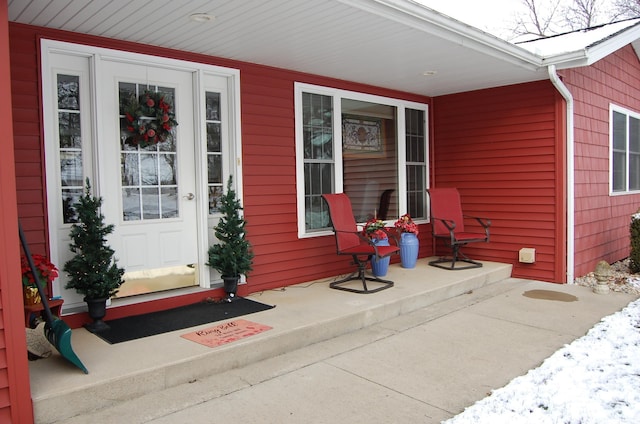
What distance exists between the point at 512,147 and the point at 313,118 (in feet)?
7.94

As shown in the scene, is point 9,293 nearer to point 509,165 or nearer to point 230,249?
point 230,249

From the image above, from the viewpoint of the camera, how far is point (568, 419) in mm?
2443

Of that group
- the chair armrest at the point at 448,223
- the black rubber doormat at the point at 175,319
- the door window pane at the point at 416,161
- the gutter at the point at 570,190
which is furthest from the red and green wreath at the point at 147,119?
the gutter at the point at 570,190

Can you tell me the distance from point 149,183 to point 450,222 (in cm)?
345

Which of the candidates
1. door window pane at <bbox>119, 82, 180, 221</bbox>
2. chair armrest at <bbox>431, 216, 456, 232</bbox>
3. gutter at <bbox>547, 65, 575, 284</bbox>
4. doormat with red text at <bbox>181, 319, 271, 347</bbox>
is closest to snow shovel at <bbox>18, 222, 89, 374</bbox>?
doormat with red text at <bbox>181, 319, 271, 347</bbox>

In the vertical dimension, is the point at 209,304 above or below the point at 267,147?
below

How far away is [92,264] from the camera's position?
338 centimetres

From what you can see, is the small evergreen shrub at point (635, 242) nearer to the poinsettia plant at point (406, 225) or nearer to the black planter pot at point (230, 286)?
the poinsettia plant at point (406, 225)

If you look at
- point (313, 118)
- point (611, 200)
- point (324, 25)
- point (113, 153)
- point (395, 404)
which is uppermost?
point (324, 25)

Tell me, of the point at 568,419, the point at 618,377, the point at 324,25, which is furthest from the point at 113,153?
the point at 618,377

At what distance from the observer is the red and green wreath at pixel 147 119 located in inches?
149

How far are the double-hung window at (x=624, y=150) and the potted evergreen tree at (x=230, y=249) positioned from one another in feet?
17.5

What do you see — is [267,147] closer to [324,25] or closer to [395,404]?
[324,25]

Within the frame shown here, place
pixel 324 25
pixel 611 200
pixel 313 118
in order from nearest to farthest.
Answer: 1. pixel 324 25
2. pixel 313 118
3. pixel 611 200
